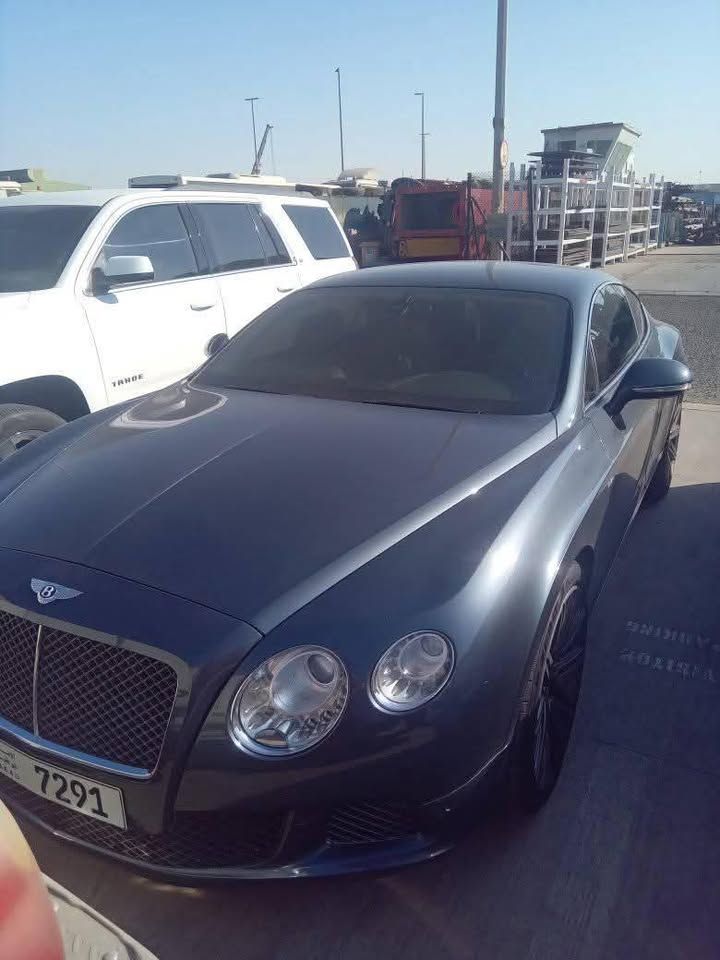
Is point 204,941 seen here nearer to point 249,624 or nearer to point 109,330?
point 249,624

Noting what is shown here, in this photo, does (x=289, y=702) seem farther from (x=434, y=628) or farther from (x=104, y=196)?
(x=104, y=196)

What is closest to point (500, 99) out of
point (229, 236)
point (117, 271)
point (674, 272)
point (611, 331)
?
point (674, 272)

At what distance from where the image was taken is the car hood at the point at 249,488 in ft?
7.04

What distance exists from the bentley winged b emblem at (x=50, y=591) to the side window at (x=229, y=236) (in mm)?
3968

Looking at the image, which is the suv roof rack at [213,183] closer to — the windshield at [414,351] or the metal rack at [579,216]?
the windshield at [414,351]

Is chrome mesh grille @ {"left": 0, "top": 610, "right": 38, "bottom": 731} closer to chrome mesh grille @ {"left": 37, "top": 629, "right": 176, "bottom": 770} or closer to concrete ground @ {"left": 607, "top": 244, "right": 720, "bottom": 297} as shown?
chrome mesh grille @ {"left": 37, "top": 629, "right": 176, "bottom": 770}

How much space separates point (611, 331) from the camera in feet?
12.5

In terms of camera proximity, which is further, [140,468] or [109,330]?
[109,330]

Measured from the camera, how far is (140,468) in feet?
8.92

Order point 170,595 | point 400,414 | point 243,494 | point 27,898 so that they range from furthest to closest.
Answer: point 400,414 → point 243,494 → point 170,595 → point 27,898

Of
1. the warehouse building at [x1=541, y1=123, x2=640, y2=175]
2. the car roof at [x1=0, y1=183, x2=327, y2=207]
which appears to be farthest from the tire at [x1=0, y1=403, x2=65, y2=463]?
the warehouse building at [x1=541, y1=123, x2=640, y2=175]

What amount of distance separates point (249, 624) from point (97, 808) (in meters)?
0.59

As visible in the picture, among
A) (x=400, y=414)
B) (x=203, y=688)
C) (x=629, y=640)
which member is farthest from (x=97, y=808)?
(x=629, y=640)

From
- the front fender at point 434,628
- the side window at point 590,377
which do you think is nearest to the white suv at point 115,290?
the side window at point 590,377
